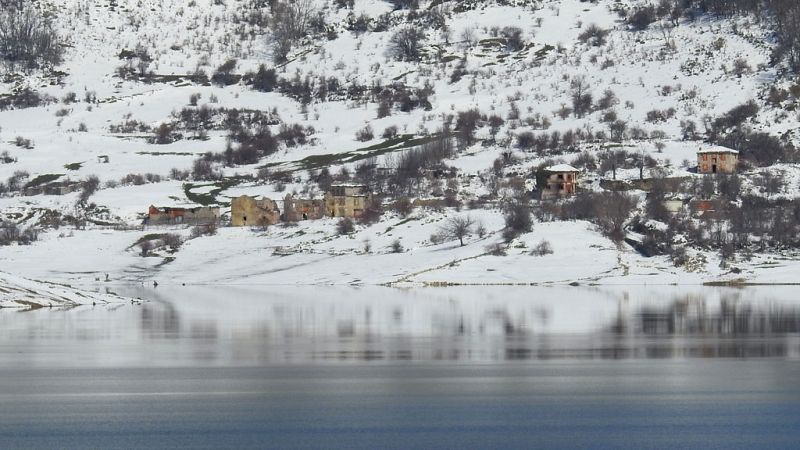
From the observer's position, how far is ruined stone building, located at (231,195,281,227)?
9712cm

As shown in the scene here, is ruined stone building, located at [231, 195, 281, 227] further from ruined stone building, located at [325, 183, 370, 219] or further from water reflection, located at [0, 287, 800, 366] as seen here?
water reflection, located at [0, 287, 800, 366]

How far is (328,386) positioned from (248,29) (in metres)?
147

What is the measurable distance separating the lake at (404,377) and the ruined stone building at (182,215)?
4418cm

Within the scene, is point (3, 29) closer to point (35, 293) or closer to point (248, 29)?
point (248, 29)

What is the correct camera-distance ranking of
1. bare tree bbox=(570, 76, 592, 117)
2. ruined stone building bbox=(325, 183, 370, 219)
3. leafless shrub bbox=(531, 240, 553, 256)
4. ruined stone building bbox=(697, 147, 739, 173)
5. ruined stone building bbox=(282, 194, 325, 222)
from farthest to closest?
1. bare tree bbox=(570, 76, 592, 117)
2. ruined stone building bbox=(697, 147, 739, 173)
3. ruined stone building bbox=(325, 183, 370, 219)
4. ruined stone building bbox=(282, 194, 325, 222)
5. leafless shrub bbox=(531, 240, 553, 256)

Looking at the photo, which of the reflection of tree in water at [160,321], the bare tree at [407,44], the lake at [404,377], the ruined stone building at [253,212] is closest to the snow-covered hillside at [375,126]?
the bare tree at [407,44]

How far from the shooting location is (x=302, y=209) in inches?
3949

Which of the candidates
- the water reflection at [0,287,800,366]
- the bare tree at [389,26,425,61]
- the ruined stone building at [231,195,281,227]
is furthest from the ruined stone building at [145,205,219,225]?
the bare tree at [389,26,425,61]

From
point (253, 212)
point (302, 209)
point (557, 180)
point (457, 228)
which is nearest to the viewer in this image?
point (457, 228)

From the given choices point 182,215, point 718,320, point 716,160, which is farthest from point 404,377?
point 716,160

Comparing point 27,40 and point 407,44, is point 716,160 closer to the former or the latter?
point 407,44

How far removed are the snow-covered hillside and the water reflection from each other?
55.7 ft

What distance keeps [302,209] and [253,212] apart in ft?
12.8

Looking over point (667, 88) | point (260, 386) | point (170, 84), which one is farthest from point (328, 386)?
point (170, 84)
